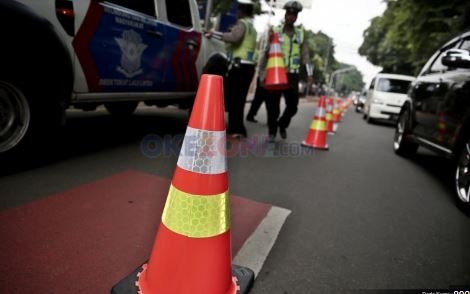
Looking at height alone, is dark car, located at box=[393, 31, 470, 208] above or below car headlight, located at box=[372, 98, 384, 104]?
above

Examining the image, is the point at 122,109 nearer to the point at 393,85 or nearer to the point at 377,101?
the point at 377,101

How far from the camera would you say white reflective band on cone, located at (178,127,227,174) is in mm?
1519

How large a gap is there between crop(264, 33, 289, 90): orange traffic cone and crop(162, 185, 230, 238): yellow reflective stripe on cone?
3.79m

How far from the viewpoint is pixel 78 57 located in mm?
3215

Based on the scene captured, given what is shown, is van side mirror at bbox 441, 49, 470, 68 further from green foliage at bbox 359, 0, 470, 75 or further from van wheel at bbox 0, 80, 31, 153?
green foliage at bbox 359, 0, 470, 75

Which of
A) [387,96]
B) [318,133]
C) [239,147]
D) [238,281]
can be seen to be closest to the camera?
[238,281]

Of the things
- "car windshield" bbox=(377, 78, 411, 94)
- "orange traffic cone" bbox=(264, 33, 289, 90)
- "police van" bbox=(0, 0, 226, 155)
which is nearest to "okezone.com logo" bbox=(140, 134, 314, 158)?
"police van" bbox=(0, 0, 226, 155)

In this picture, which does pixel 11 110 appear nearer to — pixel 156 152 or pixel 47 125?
pixel 47 125

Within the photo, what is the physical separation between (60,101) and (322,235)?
7.82 feet

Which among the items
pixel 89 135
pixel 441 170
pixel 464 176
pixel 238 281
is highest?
pixel 464 176

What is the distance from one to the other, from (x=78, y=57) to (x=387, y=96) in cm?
1190

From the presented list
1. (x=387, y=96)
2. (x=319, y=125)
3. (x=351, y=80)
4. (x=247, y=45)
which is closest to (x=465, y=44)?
(x=319, y=125)

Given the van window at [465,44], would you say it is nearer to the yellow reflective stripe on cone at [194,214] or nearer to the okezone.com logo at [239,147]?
the okezone.com logo at [239,147]

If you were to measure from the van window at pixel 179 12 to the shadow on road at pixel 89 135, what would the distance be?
168 centimetres
